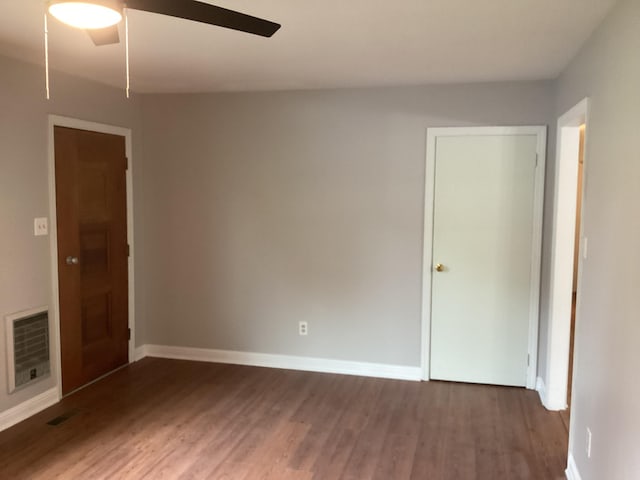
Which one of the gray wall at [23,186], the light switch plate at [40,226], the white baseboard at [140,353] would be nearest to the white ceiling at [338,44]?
the gray wall at [23,186]

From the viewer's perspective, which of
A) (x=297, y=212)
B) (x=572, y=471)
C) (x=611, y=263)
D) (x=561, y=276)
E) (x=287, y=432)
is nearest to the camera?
(x=611, y=263)

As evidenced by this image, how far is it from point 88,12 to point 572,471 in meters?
3.04

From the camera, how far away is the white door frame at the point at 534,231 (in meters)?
3.75

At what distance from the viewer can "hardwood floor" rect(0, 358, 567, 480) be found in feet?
9.19

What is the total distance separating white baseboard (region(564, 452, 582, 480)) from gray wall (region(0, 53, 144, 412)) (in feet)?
11.2

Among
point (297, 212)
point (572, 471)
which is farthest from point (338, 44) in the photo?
point (572, 471)

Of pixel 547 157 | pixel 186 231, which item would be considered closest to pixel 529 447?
pixel 547 157

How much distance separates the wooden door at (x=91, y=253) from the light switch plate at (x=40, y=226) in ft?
0.36

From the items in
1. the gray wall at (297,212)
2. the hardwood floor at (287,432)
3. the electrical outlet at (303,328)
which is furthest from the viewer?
the electrical outlet at (303,328)

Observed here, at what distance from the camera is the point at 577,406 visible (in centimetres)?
266

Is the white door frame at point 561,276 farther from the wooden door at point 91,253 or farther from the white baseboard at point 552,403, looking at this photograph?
the wooden door at point 91,253

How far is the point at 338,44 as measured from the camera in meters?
2.84

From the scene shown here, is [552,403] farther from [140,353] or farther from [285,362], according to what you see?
[140,353]

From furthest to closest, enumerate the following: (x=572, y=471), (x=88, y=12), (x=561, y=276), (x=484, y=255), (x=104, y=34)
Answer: (x=484, y=255) → (x=561, y=276) → (x=572, y=471) → (x=104, y=34) → (x=88, y=12)
